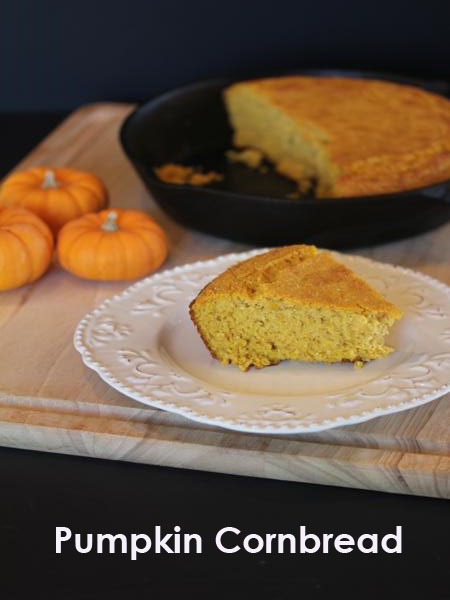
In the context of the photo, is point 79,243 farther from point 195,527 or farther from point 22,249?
point 195,527

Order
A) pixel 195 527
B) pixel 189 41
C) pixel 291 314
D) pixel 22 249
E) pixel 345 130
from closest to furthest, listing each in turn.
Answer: pixel 195 527, pixel 291 314, pixel 22 249, pixel 345 130, pixel 189 41

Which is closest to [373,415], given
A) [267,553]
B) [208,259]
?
[267,553]

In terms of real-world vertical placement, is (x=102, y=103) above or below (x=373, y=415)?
below

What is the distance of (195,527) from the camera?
2.20 m

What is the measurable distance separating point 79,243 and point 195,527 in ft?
3.79

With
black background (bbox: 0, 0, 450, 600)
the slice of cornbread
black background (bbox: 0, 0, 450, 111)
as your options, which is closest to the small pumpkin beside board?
black background (bbox: 0, 0, 450, 600)

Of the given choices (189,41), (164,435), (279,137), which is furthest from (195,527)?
(189,41)

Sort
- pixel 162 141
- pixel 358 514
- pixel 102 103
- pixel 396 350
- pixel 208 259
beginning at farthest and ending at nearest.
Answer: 1. pixel 102 103
2. pixel 162 141
3. pixel 208 259
4. pixel 396 350
5. pixel 358 514

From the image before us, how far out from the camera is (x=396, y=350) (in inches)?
103

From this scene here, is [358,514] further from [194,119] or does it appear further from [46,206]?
[194,119]

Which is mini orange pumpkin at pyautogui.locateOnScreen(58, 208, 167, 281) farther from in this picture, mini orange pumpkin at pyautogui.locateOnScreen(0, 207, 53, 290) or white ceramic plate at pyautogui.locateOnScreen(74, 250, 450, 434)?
white ceramic plate at pyautogui.locateOnScreen(74, 250, 450, 434)

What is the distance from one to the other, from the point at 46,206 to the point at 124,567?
157 centimetres

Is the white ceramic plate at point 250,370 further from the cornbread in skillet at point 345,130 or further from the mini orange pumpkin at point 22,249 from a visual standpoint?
the cornbread in skillet at point 345,130

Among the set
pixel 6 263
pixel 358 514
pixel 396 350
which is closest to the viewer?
pixel 358 514
